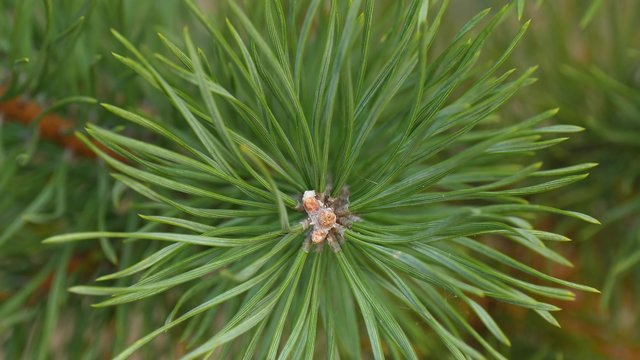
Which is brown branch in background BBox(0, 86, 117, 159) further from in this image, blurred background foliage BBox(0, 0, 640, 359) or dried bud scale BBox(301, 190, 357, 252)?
dried bud scale BBox(301, 190, 357, 252)

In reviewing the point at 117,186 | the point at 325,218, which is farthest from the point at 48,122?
the point at 325,218

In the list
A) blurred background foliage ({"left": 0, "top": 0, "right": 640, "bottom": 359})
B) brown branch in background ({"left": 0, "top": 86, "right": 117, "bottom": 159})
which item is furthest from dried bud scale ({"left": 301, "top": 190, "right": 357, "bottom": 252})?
brown branch in background ({"left": 0, "top": 86, "right": 117, "bottom": 159})

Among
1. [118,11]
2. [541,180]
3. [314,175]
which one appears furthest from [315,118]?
[541,180]

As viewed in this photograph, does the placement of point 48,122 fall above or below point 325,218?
above

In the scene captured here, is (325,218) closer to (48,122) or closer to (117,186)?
(117,186)

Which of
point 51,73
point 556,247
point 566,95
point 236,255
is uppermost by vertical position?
point 51,73

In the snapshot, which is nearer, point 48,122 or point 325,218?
point 325,218

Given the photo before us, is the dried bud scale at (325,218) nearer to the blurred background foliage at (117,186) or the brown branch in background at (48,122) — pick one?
the blurred background foliage at (117,186)

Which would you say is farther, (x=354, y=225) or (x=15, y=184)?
(x=15, y=184)

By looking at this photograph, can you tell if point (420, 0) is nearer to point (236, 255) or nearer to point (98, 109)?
point (236, 255)
